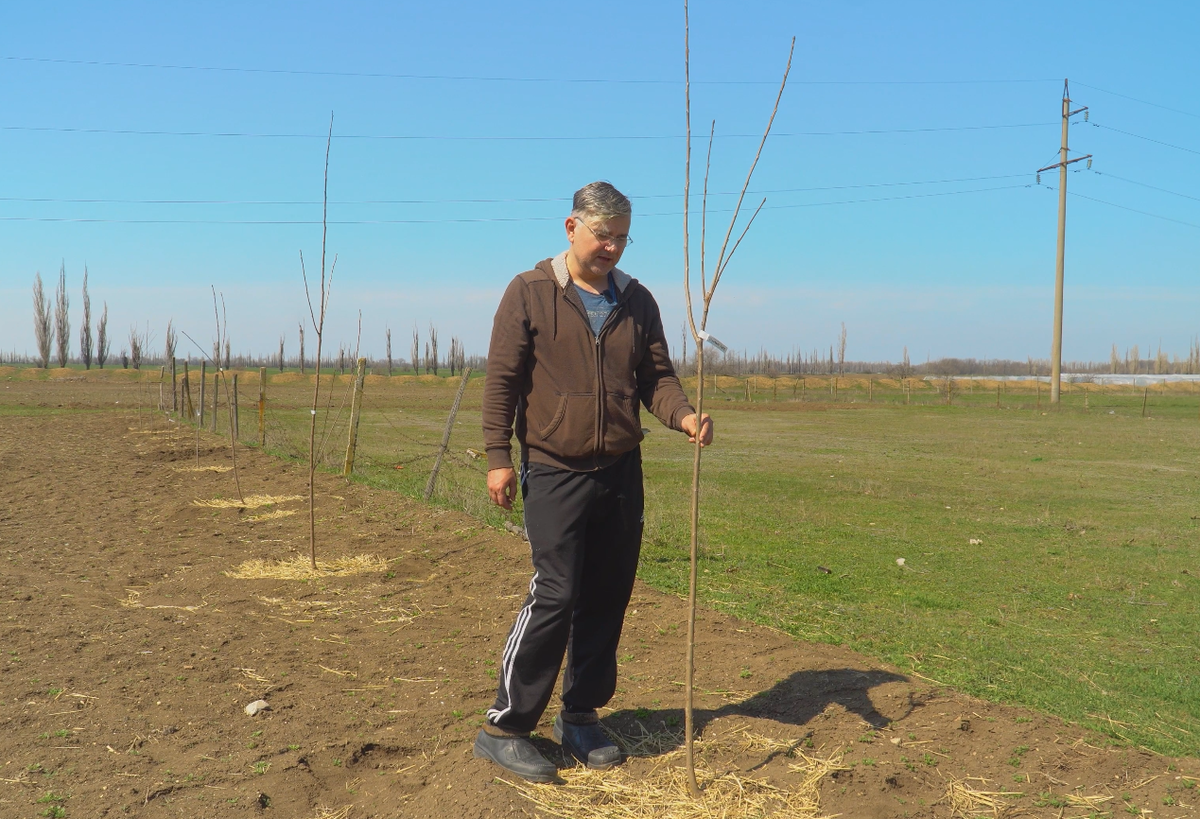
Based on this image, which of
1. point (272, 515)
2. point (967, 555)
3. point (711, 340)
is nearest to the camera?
point (711, 340)

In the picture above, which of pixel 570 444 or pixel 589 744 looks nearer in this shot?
pixel 570 444

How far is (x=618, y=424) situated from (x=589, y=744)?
1150 millimetres

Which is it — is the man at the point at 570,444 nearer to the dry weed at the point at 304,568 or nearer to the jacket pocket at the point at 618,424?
the jacket pocket at the point at 618,424

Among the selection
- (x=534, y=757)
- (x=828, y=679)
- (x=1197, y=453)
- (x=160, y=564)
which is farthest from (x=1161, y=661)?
(x=1197, y=453)

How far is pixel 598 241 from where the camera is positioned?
296 cm

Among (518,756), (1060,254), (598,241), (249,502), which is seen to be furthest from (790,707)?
(1060,254)

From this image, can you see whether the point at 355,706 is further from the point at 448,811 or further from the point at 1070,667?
the point at 1070,667

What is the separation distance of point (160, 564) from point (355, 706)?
154 inches

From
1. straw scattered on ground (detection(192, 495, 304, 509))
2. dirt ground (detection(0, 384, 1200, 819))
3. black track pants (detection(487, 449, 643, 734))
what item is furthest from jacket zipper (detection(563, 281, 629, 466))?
straw scattered on ground (detection(192, 495, 304, 509))

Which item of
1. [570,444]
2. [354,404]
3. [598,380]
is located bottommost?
[354,404]

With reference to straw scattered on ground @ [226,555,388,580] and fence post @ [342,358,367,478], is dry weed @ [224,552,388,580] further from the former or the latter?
fence post @ [342,358,367,478]

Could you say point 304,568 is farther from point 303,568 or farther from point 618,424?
point 618,424

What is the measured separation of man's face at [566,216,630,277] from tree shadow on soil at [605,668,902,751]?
69.9 inches

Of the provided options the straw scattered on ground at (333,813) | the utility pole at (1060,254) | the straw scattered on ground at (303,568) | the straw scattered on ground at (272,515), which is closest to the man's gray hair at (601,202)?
the straw scattered on ground at (333,813)
